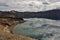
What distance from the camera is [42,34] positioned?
3.62 ft

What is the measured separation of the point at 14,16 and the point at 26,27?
0.25 meters

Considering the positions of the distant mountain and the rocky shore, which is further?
the distant mountain

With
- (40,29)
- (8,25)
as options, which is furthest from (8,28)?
(40,29)

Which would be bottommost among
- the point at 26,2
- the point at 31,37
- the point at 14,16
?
the point at 31,37

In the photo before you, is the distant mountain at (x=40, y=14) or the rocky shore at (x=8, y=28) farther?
the distant mountain at (x=40, y=14)

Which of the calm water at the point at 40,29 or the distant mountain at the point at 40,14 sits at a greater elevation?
the distant mountain at the point at 40,14

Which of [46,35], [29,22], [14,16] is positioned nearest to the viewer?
[46,35]

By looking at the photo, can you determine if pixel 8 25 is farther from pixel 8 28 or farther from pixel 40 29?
pixel 40 29

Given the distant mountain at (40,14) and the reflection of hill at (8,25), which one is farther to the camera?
the distant mountain at (40,14)

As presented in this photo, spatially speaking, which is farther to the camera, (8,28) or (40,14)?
(40,14)

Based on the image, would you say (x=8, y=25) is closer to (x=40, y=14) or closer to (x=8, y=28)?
(x=8, y=28)

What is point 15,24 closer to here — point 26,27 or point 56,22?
point 26,27

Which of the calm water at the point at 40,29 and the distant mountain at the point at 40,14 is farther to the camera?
the distant mountain at the point at 40,14

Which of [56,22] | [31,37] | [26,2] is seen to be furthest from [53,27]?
[26,2]
